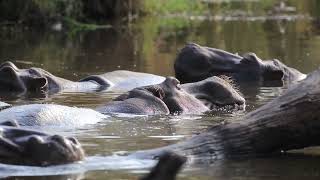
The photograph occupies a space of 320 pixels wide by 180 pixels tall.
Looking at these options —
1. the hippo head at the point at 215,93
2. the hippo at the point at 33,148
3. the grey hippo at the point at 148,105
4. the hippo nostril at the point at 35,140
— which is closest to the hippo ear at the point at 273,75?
the grey hippo at the point at 148,105

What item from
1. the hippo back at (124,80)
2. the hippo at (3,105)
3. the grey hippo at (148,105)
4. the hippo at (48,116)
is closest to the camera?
the hippo at (48,116)

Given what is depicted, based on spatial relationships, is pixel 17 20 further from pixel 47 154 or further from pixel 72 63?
pixel 47 154

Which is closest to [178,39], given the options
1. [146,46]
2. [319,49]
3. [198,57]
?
[146,46]

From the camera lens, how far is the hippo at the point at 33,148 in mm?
6363

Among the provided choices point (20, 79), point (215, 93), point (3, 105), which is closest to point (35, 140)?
point (3, 105)

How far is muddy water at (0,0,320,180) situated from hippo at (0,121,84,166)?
0.09 metres

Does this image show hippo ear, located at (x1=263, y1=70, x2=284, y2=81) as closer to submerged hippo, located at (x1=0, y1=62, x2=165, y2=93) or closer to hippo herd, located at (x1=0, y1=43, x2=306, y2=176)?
hippo herd, located at (x1=0, y1=43, x2=306, y2=176)

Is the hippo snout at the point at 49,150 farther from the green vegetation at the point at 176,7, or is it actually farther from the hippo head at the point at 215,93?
the green vegetation at the point at 176,7

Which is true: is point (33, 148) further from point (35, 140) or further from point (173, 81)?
point (173, 81)

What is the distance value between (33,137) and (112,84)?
20.8 ft

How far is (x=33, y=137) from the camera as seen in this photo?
6344 millimetres

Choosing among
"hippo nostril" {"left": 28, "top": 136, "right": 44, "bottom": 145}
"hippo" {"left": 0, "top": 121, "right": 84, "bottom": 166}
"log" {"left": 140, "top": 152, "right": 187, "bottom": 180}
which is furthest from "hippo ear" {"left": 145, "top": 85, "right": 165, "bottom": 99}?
"log" {"left": 140, "top": 152, "right": 187, "bottom": 180}

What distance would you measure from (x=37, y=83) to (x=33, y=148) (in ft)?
18.7

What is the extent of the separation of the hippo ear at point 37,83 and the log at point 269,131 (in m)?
5.27
